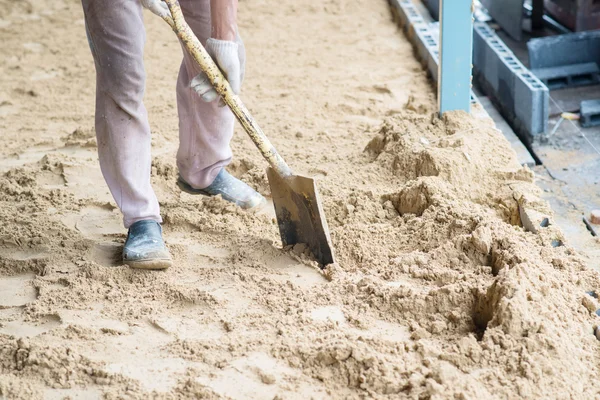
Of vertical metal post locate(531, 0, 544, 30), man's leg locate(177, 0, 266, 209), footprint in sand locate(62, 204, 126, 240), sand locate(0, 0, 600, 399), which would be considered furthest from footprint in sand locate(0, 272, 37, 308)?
vertical metal post locate(531, 0, 544, 30)

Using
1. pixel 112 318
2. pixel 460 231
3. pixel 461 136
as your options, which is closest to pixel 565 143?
pixel 461 136

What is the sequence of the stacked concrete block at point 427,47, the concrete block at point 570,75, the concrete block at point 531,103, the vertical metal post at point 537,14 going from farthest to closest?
the vertical metal post at point 537,14
the concrete block at point 570,75
the stacked concrete block at point 427,47
the concrete block at point 531,103

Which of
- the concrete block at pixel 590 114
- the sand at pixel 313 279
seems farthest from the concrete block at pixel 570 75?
the sand at pixel 313 279

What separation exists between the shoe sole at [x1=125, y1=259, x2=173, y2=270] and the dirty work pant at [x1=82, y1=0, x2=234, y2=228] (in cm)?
20

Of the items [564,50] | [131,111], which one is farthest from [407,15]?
[131,111]

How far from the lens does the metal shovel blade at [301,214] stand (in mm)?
2672

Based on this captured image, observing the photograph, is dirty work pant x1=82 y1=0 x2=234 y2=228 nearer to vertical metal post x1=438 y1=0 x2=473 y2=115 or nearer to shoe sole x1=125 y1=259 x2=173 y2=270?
shoe sole x1=125 y1=259 x2=173 y2=270

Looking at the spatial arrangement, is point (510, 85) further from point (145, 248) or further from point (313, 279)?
point (145, 248)

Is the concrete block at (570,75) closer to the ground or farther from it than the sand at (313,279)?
closer to the ground

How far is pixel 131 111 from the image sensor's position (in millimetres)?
2699

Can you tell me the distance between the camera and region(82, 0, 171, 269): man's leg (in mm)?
2588

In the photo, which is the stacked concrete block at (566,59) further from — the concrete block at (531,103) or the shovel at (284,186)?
the shovel at (284,186)

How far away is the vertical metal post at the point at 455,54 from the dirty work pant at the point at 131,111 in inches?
47.1

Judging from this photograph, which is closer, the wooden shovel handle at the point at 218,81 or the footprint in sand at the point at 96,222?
the wooden shovel handle at the point at 218,81
